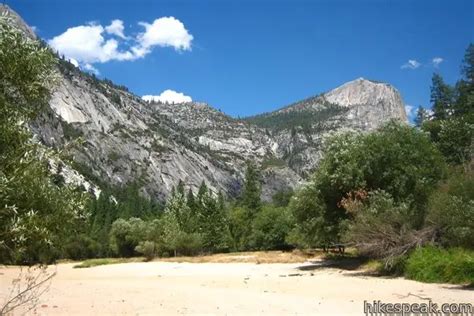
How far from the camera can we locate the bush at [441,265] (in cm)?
1941

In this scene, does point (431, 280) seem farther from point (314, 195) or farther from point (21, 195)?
point (21, 195)

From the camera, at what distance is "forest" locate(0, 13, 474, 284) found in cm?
857

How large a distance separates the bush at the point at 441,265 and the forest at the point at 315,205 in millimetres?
58

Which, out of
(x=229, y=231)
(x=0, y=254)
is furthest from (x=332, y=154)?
(x=229, y=231)

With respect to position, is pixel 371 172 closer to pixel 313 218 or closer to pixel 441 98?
pixel 313 218

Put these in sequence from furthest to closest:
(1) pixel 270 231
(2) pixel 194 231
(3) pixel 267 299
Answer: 1. (2) pixel 194 231
2. (1) pixel 270 231
3. (3) pixel 267 299

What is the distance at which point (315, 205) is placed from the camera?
3556 centimetres

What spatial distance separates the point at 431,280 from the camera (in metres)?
21.2

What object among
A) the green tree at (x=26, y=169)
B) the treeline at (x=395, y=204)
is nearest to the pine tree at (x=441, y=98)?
the treeline at (x=395, y=204)

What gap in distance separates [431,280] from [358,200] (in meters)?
10.2

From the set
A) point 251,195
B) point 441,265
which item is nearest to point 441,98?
point 251,195

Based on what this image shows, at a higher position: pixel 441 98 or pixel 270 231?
pixel 441 98

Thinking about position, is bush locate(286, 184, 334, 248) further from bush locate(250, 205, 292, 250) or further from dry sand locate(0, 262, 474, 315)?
bush locate(250, 205, 292, 250)

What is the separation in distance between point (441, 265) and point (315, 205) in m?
14.8
